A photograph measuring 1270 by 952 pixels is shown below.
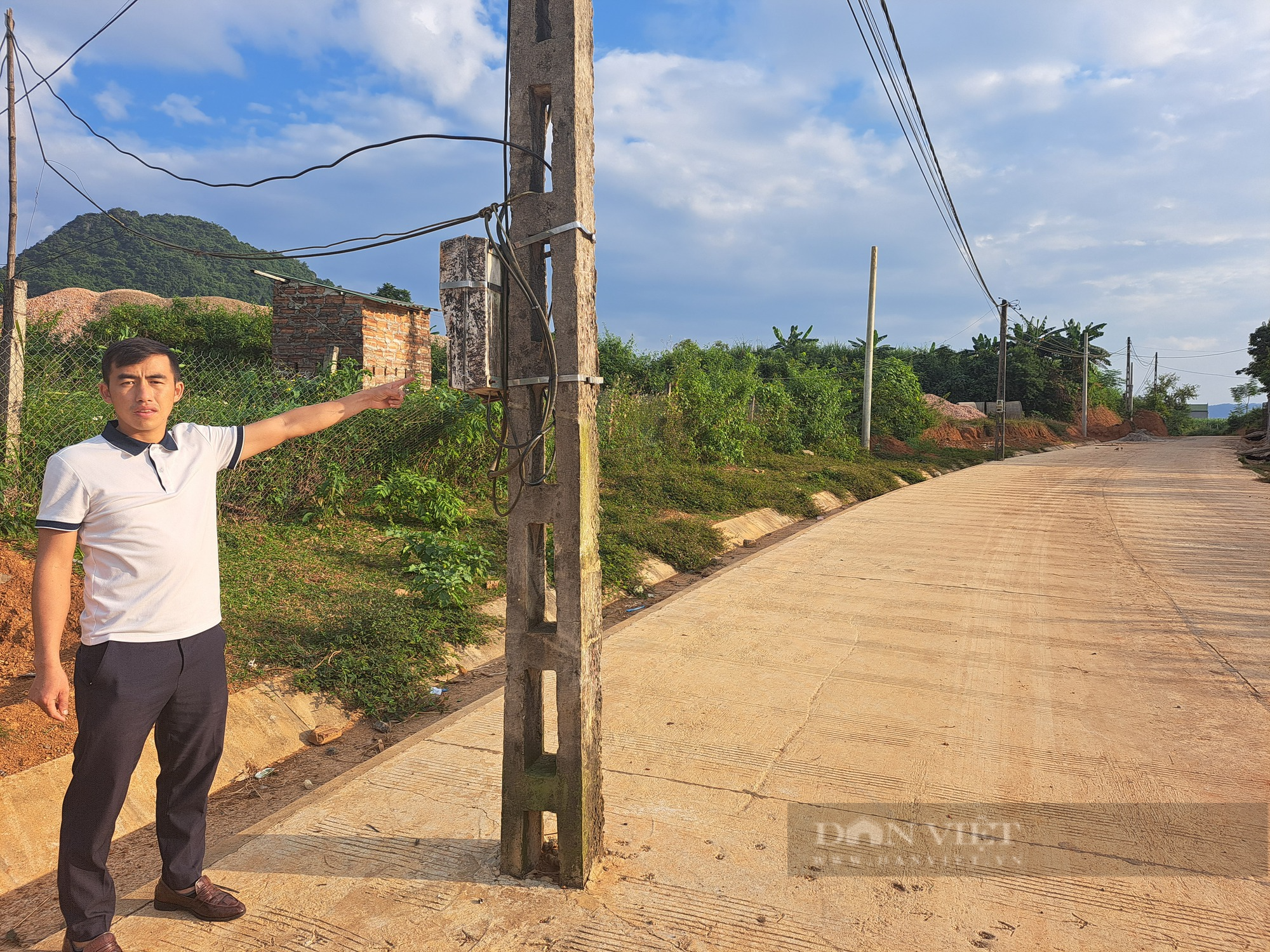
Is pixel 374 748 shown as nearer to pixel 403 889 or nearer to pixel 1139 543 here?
pixel 403 889

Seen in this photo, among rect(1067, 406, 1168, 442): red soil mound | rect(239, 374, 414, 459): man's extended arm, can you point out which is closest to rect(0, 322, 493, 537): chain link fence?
rect(239, 374, 414, 459): man's extended arm

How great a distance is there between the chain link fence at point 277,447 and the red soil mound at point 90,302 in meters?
16.0

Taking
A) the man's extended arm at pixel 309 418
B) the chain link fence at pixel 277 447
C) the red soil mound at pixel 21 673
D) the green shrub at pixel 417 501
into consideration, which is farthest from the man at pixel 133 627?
the green shrub at pixel 417 501

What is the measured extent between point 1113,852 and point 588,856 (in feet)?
6.49

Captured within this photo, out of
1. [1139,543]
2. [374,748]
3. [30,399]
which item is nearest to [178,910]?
[374,748]

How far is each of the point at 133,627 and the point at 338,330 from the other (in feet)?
42.3

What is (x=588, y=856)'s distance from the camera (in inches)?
106

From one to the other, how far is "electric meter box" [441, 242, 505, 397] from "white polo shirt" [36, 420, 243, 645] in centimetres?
90

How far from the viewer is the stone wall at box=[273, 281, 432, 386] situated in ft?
45.9

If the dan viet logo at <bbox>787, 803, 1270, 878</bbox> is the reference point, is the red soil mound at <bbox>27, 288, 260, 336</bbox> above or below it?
above

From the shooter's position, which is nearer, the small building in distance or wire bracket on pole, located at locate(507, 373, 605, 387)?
wire bracket on pole, located at locate(507, 373, 605, 387)

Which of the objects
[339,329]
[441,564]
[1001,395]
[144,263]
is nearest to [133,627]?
[441,564]

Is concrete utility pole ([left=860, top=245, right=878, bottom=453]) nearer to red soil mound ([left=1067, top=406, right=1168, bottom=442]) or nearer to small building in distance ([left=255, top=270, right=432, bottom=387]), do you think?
small building in distance ([left=255, top=270, right=432, bottom=387])

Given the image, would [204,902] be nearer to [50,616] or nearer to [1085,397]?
[50,616]
